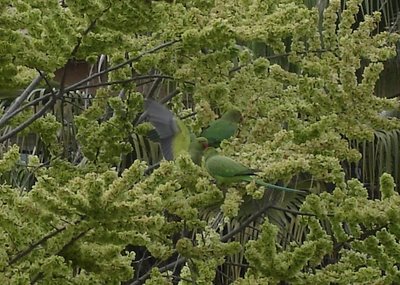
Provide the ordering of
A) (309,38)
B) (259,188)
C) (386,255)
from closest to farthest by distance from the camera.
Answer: (259,188)
(386,255)
(309,38)

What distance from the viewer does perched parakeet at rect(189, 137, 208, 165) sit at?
2.84 m

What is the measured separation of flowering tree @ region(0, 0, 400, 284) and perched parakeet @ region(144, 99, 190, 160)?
0.44 feet

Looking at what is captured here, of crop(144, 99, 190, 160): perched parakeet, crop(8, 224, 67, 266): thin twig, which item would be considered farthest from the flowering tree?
crop(144, 99, 190, 160): perched parakeet

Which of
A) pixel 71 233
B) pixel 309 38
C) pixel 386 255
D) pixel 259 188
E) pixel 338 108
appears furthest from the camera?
pixel 309 38

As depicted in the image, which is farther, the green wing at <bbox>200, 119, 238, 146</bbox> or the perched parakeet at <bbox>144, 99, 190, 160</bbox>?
the green wing at <bbox>200, 119, 238, 146</bbox>

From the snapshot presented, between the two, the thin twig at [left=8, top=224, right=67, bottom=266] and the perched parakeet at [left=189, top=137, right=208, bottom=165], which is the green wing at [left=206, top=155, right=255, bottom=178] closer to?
the perched parakeet at [left=189, top=137, right=208, bottom=165]

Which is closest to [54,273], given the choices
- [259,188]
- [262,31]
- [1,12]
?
[259,188]

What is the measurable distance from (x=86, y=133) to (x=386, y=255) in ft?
4.04

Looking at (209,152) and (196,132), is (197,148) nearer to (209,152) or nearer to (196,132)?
(209,152)

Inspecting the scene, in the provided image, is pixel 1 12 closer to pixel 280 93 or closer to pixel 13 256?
pixel 13 256

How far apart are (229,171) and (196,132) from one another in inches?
27.6

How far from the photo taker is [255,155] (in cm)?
266

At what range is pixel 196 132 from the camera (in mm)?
3277

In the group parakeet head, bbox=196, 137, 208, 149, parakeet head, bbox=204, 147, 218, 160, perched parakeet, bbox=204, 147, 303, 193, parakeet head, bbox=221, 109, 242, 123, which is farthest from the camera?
parakeet head, bbox=221, 109, 242, 123
